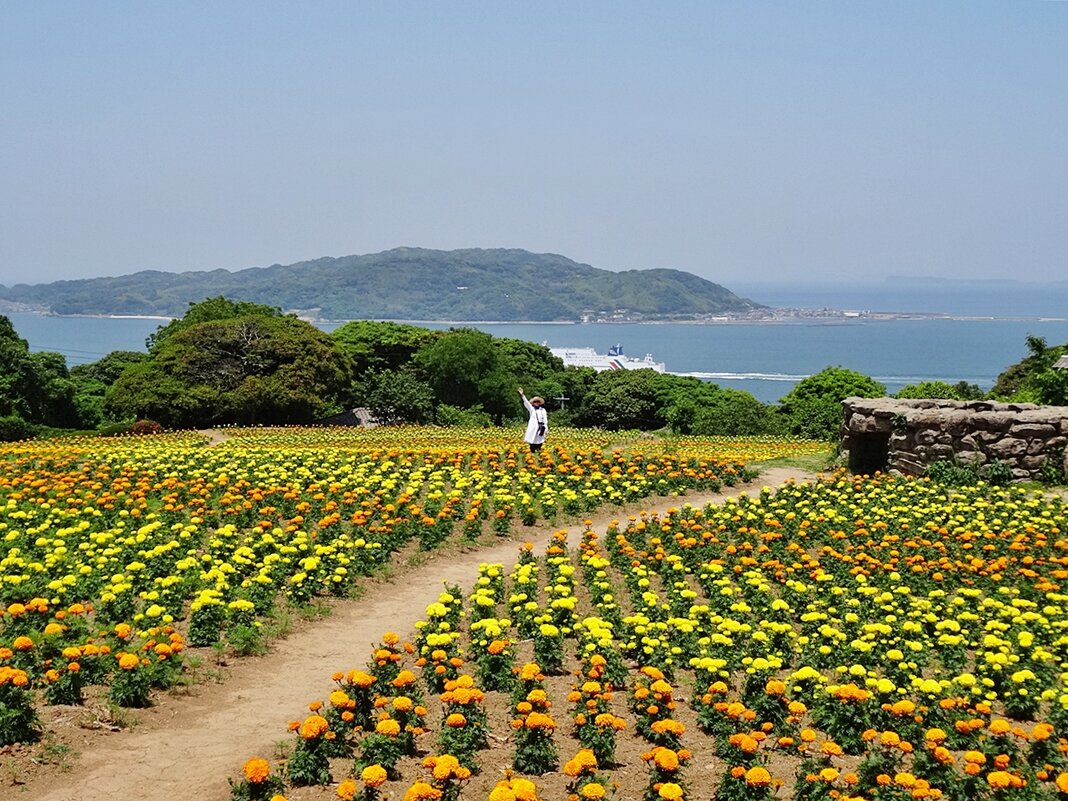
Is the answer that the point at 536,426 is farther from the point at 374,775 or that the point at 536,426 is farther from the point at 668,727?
the point at 374,775

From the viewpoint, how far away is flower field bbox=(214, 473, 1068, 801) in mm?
6773

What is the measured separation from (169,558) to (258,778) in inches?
228

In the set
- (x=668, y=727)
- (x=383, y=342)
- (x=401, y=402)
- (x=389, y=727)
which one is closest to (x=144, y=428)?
(x=401, y=402)

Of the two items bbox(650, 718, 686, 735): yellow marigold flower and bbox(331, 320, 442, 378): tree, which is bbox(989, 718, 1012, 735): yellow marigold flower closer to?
bbox(650, 718, 686, 735): yellow marigold flower

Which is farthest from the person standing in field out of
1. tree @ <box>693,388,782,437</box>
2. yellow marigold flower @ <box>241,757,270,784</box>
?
yellow marigold flower @ <box>241,757,270,784</box>

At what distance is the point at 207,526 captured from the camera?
13758 mm

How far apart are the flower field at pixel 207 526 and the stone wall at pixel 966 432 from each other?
3060 mm

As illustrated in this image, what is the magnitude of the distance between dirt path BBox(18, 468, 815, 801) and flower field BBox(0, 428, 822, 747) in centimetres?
40

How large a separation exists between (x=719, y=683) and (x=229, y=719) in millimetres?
4082

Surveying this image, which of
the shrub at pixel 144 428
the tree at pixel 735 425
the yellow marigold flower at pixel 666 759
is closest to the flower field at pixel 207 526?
the yellow marigold flower at pixel 666 759

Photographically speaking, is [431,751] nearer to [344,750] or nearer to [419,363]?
[344,750]

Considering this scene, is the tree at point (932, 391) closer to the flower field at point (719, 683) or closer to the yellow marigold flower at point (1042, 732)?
the flower field at point (719, 683)

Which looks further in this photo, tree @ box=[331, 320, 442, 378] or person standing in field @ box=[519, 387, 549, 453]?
tree @ box=[331, 320, 442, 378]

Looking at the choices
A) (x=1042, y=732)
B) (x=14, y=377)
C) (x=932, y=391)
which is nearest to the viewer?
(x=1042, y=732)
